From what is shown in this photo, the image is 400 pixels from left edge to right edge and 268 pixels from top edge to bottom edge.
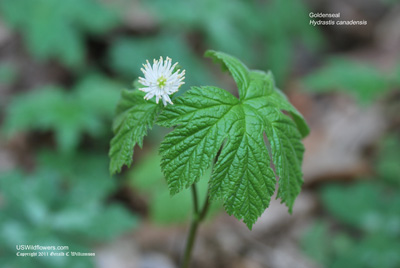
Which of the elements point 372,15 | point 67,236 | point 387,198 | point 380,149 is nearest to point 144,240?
point 67,236

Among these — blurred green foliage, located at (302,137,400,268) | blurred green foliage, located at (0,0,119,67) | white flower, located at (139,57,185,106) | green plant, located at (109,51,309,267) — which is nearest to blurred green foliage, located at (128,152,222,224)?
blurred green foliage, located at (302,137,400,268)


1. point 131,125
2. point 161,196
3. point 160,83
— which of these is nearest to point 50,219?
point 161,196

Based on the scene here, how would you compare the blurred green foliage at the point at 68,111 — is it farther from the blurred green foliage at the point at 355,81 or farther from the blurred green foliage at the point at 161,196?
the blurred green foliage at the point at 355,81

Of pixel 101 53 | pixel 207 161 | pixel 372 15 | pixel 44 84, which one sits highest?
pixel 372 15

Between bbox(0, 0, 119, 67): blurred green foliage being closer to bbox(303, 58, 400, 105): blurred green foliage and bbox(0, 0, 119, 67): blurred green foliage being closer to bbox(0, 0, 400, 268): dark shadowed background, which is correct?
bbox(0, 0, 400, 268): dark shadowed background

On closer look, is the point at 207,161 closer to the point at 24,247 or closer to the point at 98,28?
the point at 24,247

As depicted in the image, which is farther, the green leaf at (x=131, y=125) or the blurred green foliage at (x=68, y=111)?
the blurred green foliage at (x=68, y=111)

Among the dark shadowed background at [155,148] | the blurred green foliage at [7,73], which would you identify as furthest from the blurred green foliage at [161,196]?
the blurred green foliage at [7,73]
